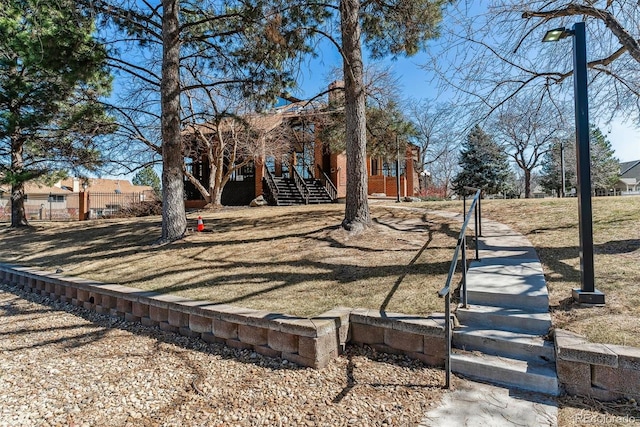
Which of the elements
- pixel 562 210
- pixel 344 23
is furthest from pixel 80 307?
pixel 562 210

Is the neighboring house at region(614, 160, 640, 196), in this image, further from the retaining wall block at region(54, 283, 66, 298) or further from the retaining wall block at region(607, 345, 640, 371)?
the retaining wall block at region(54, 283, 66, 298)

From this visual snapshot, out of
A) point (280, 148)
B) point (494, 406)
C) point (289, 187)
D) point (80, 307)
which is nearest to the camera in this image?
point (494, 406)

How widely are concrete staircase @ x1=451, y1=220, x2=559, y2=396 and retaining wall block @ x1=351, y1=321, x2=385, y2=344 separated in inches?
24.5

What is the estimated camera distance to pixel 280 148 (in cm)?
1396

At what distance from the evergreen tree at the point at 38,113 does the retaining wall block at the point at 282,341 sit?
24.9ft

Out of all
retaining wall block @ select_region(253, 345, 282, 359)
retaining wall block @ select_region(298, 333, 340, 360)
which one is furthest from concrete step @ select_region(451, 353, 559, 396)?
retaining wall block @ select_region(253, 345, 282, 359)

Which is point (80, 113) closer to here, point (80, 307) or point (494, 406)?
point (80, 307)

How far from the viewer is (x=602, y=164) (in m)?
28.1

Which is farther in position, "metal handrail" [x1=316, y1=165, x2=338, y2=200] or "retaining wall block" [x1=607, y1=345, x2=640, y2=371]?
"metal handrail" [x1=316, y1=165, x2=338, y2=200]

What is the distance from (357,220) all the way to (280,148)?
8290 mm

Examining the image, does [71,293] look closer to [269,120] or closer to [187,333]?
[187,333]

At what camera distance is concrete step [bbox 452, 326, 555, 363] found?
2682mm

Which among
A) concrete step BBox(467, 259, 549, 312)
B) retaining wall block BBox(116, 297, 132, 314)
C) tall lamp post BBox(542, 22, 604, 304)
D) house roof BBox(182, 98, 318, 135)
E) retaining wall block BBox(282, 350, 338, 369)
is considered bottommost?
retaining wall block BBox(282, 350, 338, 369)

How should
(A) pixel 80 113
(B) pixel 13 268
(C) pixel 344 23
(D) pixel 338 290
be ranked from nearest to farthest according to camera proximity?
1. (D) pixel 338 290
2. (C) pixel 344 23
3. (B) pixel 13 268
4. (A) pixel 80 113
